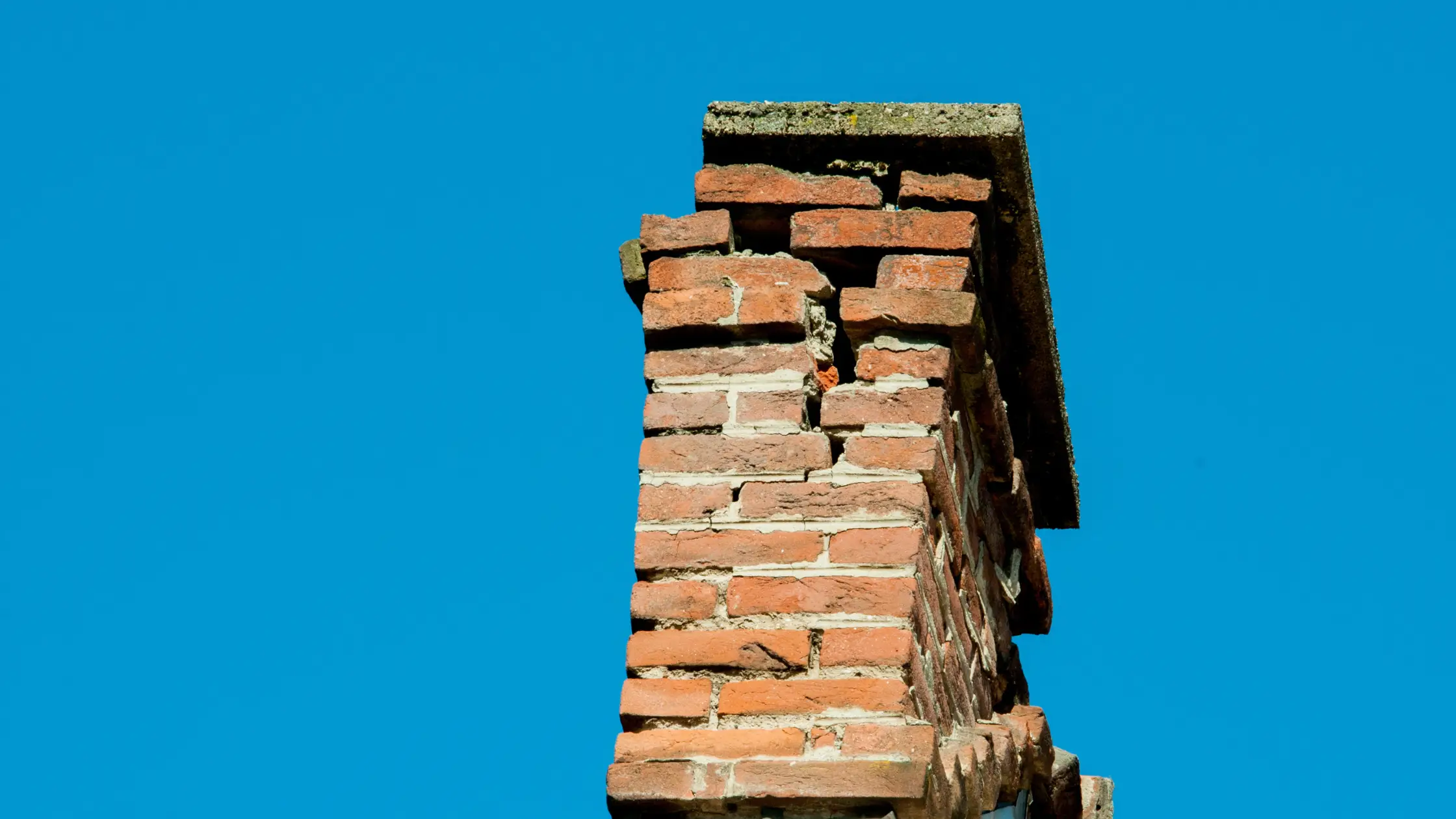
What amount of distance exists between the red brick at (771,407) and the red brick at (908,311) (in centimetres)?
23

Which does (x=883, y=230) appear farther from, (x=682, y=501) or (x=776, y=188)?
(x=682, y=501)

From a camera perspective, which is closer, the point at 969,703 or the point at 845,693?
the point at 845,693

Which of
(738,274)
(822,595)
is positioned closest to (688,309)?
(738,274)

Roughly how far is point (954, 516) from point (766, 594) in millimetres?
609

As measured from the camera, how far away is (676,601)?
3.93m

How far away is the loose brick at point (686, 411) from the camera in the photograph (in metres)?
4.14

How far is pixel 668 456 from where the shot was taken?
4.09 meters

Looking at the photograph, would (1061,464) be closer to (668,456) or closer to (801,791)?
(668,456)

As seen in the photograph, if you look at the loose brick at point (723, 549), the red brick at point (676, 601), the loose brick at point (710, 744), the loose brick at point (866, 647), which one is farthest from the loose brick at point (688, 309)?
the loose brick at point (710, 744)

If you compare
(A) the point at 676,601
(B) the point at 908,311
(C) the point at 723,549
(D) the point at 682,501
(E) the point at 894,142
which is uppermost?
(E) the point at 894,142

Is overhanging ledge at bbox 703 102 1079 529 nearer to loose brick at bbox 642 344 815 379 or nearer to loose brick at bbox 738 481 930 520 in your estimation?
loose brick at bbox 642 344 815 379

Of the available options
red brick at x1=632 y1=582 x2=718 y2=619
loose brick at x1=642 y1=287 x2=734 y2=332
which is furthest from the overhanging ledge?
red brick at x1=632 y1=582 x2=718 y2=619

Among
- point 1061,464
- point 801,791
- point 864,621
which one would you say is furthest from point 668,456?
point 1061,464

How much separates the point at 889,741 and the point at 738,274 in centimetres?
117
